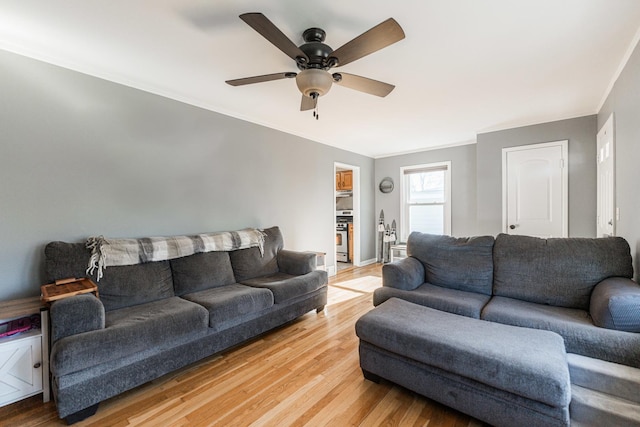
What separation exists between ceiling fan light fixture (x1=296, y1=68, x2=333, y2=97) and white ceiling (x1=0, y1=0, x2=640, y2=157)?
321 mm

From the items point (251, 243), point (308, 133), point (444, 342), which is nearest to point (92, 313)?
point (251, 243)

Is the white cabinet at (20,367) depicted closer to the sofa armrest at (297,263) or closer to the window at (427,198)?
the sofa armrest at (297,263)

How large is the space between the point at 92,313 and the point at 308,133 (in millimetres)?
3504

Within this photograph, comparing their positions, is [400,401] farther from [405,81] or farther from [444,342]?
[405,81]

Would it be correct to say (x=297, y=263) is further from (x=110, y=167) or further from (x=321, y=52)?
(x=321, y=52)

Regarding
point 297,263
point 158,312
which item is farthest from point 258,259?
point 158,312

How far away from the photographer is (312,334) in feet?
8.87

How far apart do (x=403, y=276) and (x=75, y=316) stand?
7.80ft

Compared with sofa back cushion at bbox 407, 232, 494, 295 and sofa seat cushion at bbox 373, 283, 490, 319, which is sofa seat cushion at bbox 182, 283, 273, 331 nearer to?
sofa seat cushion at bbox 373, 283, 490, 319

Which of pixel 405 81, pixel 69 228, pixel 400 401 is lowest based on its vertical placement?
pixel 400 401

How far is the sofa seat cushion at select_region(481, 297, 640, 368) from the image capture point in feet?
5.12

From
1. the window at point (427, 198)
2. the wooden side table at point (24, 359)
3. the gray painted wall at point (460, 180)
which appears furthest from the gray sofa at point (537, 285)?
the window at point (427, 198)

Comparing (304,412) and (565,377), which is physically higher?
(565,377)

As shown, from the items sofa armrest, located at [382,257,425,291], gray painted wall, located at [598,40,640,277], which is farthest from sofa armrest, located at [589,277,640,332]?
sofa armrest, located at [382,257,425,291]
